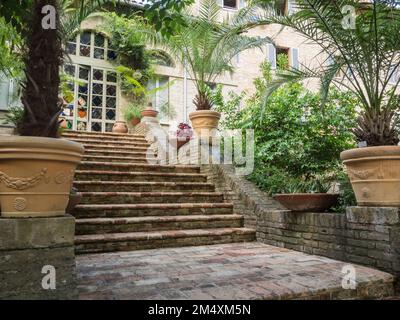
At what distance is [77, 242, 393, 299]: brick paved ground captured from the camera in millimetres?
2463

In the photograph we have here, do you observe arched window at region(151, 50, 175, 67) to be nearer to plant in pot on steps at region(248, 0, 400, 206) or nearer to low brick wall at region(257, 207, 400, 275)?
plant in pot on steps at region(248, 0, 400, 206)

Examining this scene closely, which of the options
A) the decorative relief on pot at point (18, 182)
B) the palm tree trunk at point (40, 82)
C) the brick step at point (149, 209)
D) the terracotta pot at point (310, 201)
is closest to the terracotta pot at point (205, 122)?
the brick step at point (149, 209)

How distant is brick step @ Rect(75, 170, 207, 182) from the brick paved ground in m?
1.98

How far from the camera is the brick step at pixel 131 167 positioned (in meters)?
5.87

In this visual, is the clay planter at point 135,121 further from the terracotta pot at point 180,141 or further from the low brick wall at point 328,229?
the low brick wall at point 328,229

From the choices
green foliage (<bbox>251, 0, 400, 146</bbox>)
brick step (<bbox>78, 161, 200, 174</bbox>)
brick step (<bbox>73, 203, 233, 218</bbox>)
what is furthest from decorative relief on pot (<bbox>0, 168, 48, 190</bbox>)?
brick step (<bbox>78, 161, 200, 174</bbox>)

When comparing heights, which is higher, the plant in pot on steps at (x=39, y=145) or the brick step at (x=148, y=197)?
the plant in pot on steps at (x=39, y=145)

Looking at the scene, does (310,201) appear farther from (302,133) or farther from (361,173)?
(302,133)

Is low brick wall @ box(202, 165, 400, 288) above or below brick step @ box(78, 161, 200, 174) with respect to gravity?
below

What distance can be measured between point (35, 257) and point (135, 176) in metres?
Result: 3.79

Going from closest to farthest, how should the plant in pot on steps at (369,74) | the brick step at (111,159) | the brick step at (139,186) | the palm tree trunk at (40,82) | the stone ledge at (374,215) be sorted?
1. the palm tree trunk at (40,82)
2. the stone ledge at (374,215)
3. the plant in pot on steps at (369,74)
4. the brick step at (139,186)
5. the brick step at (111,159)

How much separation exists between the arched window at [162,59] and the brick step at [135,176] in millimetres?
6520

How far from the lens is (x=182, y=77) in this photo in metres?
11.8
